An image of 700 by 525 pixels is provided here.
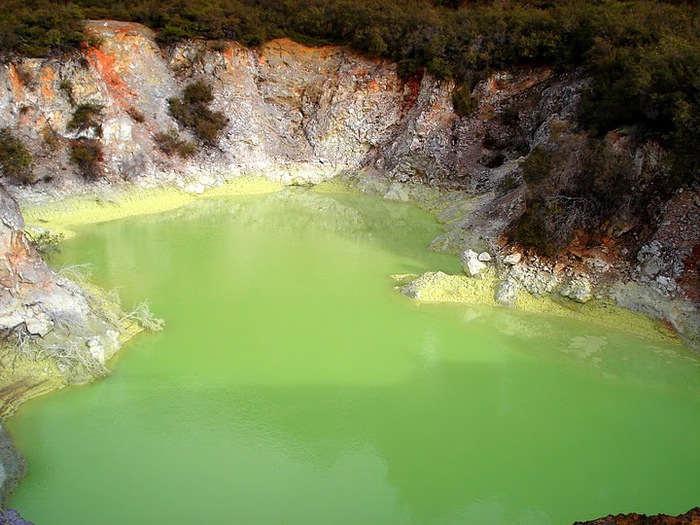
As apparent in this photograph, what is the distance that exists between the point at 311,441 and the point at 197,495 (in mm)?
1685

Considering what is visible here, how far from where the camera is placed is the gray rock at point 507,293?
12.1 m

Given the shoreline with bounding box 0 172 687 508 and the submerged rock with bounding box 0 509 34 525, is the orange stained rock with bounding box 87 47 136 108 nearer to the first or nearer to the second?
the shoreline with bounding box 0 172 687 508

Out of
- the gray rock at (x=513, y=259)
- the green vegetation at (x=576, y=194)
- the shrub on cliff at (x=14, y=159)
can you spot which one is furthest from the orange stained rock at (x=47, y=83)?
the gray rock at (x=513, y=259)

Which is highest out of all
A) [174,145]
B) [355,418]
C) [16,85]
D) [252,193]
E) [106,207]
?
[16,85]

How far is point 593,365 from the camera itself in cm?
991

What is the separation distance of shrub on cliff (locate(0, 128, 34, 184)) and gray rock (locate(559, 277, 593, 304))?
53.1ft

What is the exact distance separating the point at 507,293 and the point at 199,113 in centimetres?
1547

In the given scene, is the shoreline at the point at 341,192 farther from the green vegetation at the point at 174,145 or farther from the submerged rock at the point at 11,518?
the submerged rock at the point at 11,518

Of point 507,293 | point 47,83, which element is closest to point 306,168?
point 47,83

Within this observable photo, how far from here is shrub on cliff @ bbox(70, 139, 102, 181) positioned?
18406 millimetres

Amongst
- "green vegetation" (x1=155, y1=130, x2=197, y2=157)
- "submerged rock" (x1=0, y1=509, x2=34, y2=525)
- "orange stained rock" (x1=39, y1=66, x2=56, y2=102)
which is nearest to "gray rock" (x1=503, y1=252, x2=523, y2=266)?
"submerged rock" (x1=0, y1=509, x2=34, y2=525)

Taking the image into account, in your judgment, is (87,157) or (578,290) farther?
(87,157)

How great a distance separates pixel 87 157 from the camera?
725 inches

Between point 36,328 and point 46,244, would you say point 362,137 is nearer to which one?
point 46,244
